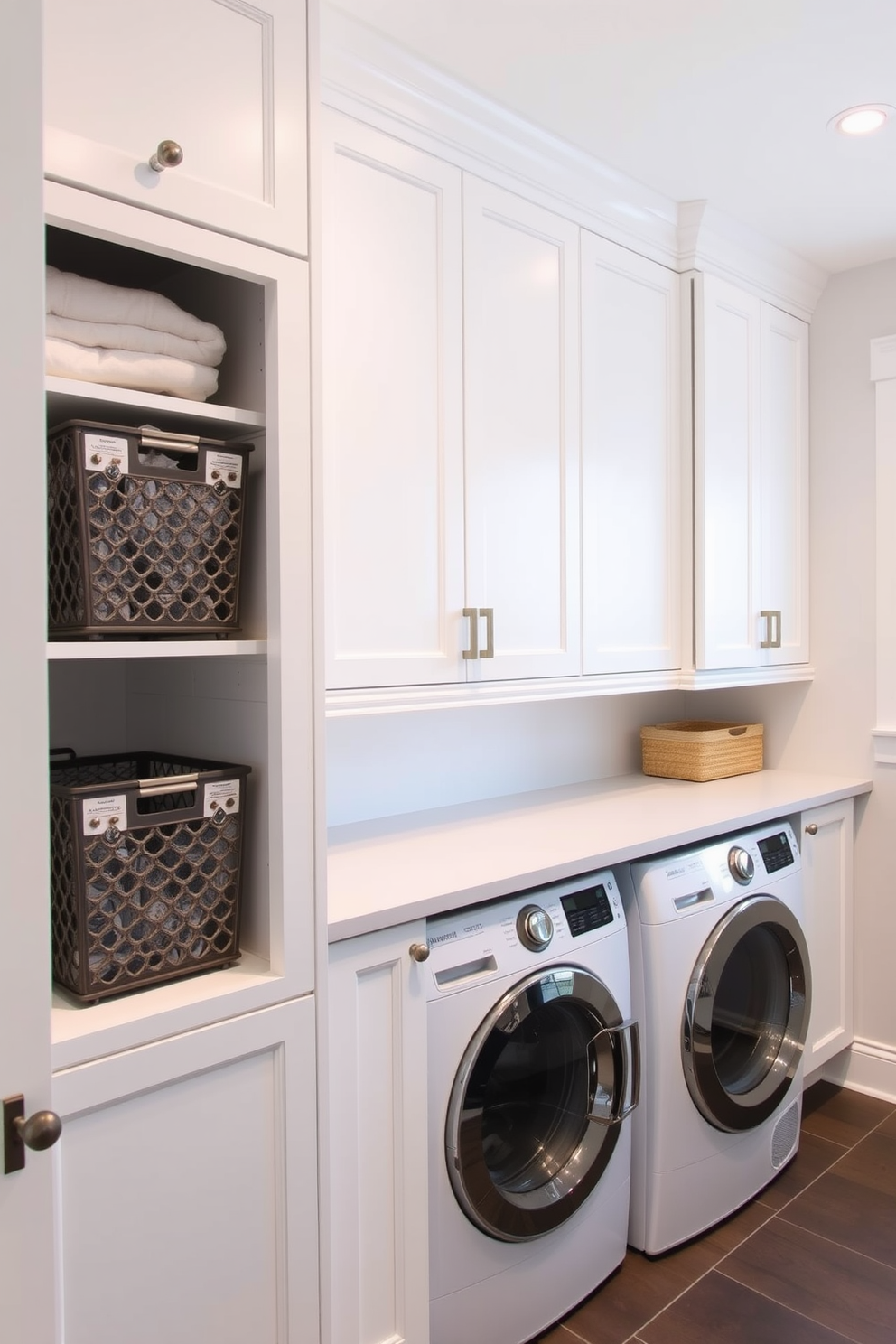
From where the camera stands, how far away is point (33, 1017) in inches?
37.4

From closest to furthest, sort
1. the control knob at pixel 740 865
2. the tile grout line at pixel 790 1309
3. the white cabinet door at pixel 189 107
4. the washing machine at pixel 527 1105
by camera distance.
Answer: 1. the white cabinet door at pixel 189 107
2. the washing machine at pixel 527 1105
3. the tile grout line at pixel 790 1309
4. the control knob at pixel 740 865

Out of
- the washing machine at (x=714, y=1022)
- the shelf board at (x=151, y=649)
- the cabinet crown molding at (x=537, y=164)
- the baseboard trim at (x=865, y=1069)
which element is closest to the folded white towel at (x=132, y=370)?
the shelf board at (x=151, y=649)

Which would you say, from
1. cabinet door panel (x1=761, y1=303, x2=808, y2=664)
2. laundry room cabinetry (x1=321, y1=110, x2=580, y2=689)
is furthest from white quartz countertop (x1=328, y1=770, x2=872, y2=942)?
cabinet door panel (x1=761, y1=303, x2=808, y2=664)

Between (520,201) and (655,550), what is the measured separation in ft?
3.05

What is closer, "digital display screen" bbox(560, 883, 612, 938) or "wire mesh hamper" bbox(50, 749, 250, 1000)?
"wire mesh hamper" bbox(50, 749, 250, 1000)

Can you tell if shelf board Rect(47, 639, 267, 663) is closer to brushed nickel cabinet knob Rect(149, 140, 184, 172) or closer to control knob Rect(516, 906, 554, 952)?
brushed nickel cabinet knob Rect(149, 140, 184, 172)

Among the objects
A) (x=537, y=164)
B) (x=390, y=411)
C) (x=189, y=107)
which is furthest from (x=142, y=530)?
(x=537, y=164)

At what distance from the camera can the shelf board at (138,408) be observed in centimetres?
115

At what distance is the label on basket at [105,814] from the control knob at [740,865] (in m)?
1.50

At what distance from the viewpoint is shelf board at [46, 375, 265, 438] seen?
1.15 m

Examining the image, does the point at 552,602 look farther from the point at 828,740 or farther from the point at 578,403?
the point at 828,740

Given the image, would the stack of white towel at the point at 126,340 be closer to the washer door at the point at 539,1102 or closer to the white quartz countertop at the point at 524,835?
the white quartz countertop at the point at 524,835

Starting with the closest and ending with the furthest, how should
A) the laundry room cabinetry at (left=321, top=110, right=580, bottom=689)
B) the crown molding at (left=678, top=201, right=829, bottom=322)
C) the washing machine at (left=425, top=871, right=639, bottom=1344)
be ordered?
the washing machine at (left=425, top=871, right=639, bottom=1344), the laundry room cabinetry at (left=321, top=110, right=580, bottom=689), the crown molding at (left=678, top=201, right=829, bottom=322)

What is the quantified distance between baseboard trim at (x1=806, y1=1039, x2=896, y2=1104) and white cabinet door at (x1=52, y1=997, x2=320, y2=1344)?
6.56 ft
